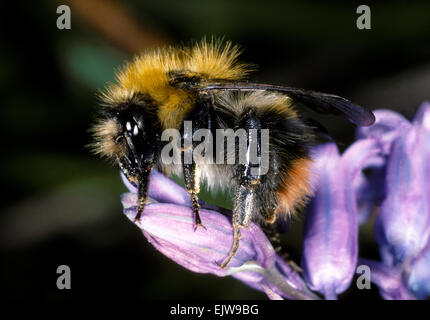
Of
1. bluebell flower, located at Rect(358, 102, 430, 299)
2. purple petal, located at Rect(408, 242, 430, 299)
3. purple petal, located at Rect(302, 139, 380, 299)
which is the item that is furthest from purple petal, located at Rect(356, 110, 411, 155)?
purple petal, located at Rect(408, 242, 430, 299)

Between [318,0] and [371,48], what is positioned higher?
[318,0]

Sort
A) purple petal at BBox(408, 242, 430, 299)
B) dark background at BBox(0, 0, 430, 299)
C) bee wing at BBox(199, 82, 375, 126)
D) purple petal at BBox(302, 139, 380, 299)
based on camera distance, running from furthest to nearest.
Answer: dark background at BBox(0, 0, 430, 299)
purple petal at BBox(408, 242, 430, 299)
purple petal at BBox(302, 139, 380, 299)
bee wing at BBox(199, 82, 375, 126)

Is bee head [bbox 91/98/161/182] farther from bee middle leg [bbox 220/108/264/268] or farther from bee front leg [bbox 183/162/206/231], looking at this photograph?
bee middle leg [bbox 220/108/264/268]

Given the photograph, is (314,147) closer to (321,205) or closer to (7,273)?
(321,205)

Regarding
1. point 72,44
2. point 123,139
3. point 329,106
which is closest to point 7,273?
point 72,44

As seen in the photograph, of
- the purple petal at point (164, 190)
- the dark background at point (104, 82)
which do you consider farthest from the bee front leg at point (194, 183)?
the dark background at point (104, 82)
